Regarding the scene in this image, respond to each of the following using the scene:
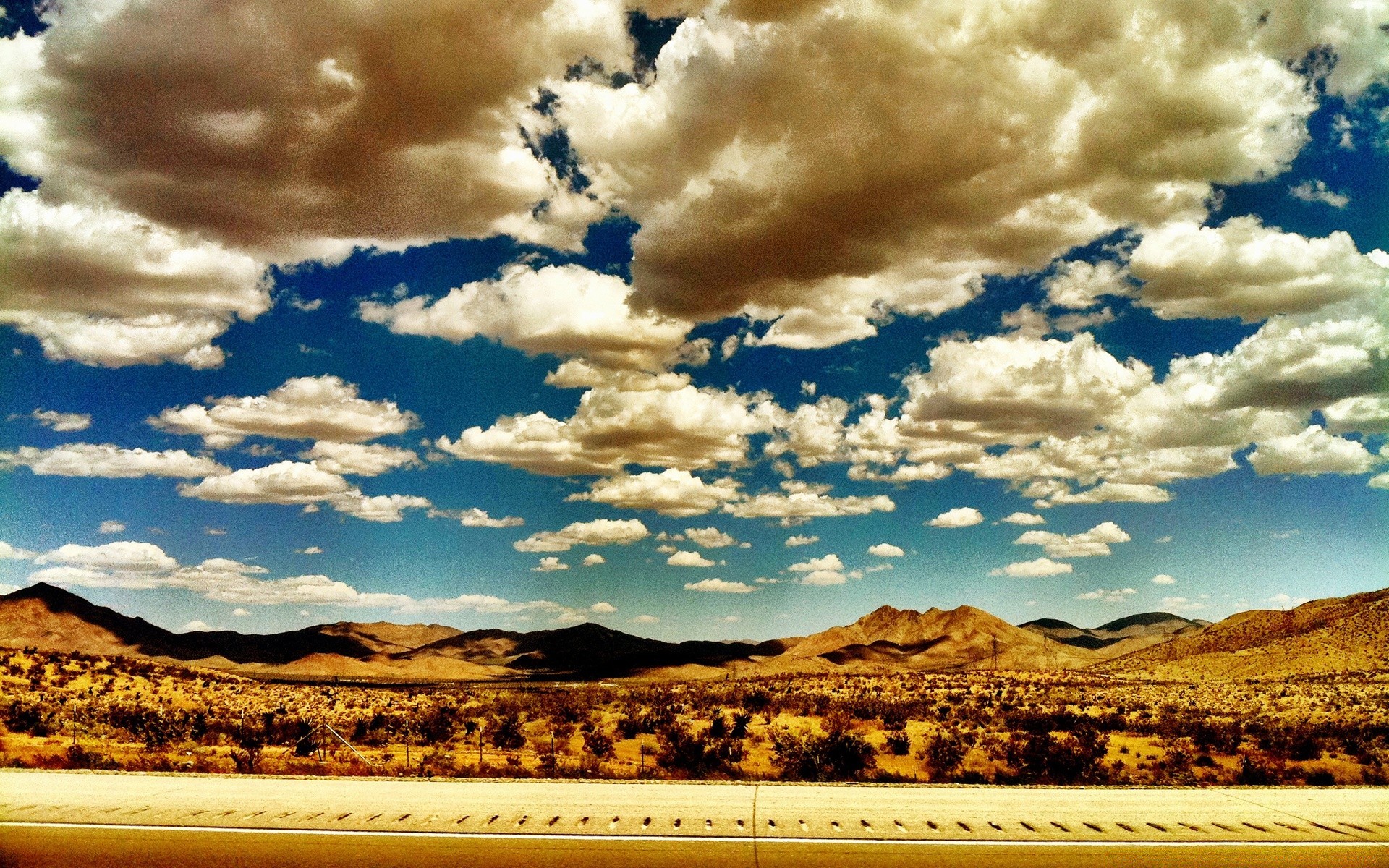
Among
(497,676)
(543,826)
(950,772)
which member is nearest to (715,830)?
(543,826)

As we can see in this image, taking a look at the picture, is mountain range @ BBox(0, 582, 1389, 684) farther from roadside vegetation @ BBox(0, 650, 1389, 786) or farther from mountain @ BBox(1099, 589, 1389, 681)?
roadside vegetation @ BBox(0, 650, 1389, 786)

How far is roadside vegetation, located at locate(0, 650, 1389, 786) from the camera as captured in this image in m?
25.4

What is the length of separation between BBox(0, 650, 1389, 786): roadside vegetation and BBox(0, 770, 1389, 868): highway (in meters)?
3.37

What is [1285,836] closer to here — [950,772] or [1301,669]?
[950,772]

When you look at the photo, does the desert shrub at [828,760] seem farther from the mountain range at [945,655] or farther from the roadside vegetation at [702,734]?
the mountain range at [945,655]

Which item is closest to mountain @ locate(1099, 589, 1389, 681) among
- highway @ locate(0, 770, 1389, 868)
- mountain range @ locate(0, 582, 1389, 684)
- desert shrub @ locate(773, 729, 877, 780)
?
mountain range @ locate(0, 582, 1389, 684)

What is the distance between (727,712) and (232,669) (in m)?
163

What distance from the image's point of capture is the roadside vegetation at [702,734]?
25.4 metres

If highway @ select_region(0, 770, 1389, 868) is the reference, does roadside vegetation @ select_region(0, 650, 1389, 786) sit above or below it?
below

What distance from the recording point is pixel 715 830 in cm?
1617

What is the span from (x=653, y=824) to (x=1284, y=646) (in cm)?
11482

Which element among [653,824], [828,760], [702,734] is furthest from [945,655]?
[653,824]

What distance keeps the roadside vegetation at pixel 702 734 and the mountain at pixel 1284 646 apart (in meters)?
41.4

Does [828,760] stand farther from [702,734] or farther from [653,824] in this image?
[653,824]
